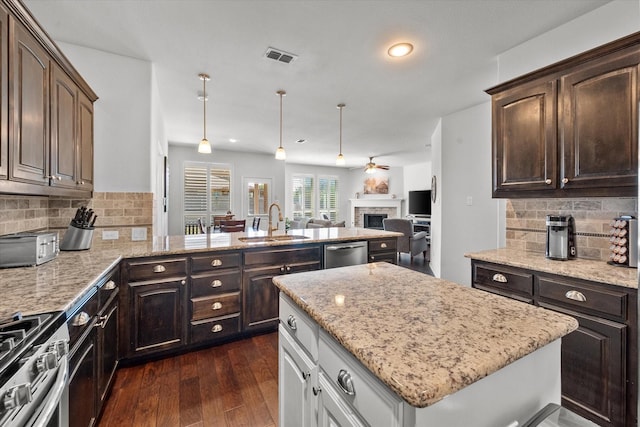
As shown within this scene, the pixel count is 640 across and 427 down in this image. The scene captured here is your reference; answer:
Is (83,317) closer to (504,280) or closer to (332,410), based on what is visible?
(332,410)

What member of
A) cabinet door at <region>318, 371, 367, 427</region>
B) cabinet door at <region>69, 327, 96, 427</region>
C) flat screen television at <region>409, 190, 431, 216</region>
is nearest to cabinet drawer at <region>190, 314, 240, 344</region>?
cabinet door at <region>69, 327, 96, 427</region>

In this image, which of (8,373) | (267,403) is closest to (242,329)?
(267,403)

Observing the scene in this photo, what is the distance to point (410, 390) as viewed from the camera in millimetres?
550

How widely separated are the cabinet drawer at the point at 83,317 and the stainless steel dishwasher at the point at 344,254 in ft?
6.16

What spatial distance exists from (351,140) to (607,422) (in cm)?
503

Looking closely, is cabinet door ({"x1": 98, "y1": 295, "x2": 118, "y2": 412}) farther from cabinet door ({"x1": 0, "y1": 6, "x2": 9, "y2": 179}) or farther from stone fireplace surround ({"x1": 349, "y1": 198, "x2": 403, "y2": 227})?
stone fireplace surround ({"x1": 349, "y1": 198, "x2": 403, "y2": 227})

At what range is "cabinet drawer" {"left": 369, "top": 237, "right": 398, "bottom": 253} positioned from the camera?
10.2ft

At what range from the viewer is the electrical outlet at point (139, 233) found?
8.34 ft

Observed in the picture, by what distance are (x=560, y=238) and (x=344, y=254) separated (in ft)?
5.73

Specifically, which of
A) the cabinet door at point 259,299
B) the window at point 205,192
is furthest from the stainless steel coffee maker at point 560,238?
the window at point 205,192

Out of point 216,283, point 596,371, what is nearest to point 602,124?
point 596,371

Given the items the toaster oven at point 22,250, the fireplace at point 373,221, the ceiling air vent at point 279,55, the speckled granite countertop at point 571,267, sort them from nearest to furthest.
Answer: the speckled granite countertop at point 571,267, the toaster oven at point 22,250, the ceiling air vent at point 279,55, the fireplace at point 373,221

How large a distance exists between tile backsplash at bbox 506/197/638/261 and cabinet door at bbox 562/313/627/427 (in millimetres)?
690

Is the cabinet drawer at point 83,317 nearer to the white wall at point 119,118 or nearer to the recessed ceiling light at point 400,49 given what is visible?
the white wall at point 119,118
